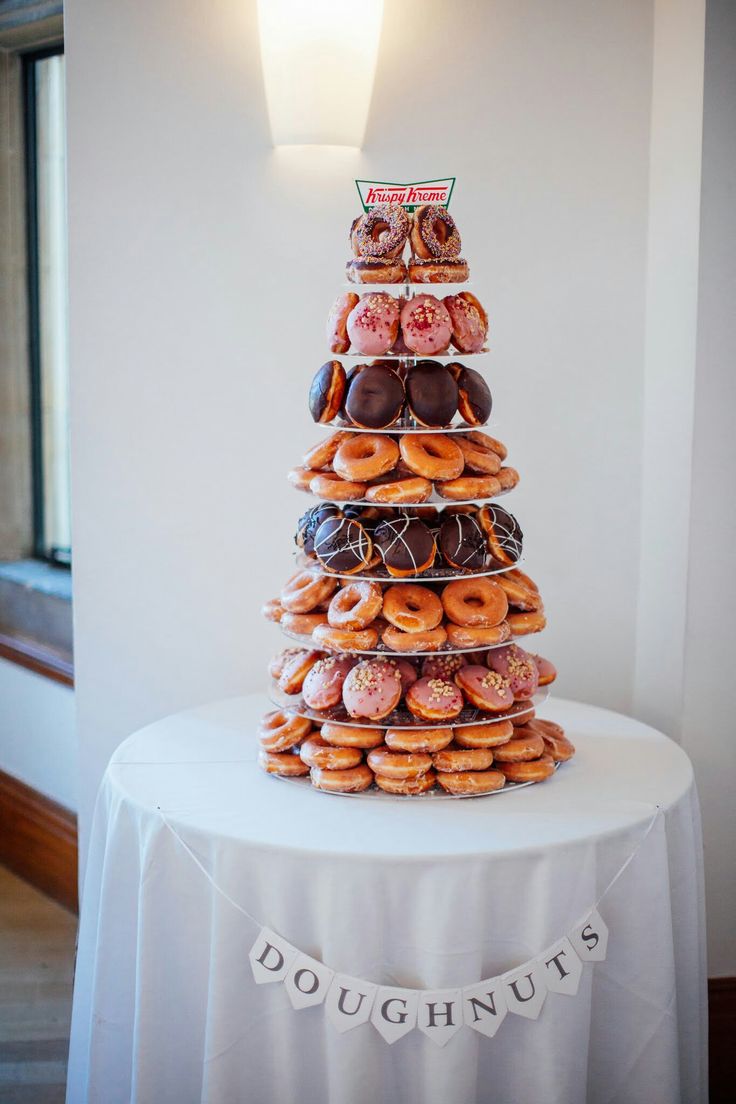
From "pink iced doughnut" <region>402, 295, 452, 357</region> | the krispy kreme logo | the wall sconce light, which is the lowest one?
"pink iced doughnut" <region>402, 295, 452, 357</region>

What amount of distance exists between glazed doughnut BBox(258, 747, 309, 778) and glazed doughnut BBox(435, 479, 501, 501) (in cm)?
49

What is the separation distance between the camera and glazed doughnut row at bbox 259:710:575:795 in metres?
1.79

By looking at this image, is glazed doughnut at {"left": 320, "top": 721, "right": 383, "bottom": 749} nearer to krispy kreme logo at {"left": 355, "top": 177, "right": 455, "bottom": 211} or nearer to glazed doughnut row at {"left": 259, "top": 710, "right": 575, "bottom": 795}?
glazed doughnut row at {"left": 259, "top": 710, "right": 575, "bottom": 795}

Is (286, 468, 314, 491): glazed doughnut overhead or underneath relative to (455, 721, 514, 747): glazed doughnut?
overhead

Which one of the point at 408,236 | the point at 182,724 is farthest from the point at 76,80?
the point at 182,724

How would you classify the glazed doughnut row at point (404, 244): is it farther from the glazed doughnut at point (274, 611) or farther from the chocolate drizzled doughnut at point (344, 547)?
the glazed doughnut at point (274, 611)

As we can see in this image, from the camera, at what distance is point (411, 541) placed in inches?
70.4

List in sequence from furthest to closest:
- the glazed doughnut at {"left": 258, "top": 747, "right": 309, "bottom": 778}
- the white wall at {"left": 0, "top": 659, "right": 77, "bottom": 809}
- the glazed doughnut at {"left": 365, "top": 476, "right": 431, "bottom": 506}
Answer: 1. the white wall at {"left": 0, "top": 659, "right": 77, "bottom": 809}
2. the glazed doughnut at {"left": 258, "top": 747, "right": 309, "bottom": 778}
3. the glazed doughnut at {"left": 365, "top": 476, "right": 431, "bottom": 506}

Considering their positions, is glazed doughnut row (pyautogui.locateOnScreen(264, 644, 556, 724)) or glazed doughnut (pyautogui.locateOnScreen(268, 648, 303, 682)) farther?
glazed doughnut (pyautogui.locateOnScreen(268, 648, 303, 682))

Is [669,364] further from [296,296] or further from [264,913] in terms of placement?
[264,913]

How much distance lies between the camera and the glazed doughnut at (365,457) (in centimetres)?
178

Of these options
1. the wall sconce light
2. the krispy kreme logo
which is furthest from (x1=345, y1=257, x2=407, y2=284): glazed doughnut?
the wall sconce light

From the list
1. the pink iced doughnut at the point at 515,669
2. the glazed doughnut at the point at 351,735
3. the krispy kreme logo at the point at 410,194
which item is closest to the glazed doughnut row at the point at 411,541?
the pink iced doughnut at the point at 515,669

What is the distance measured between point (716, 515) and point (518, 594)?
592 millimetres
